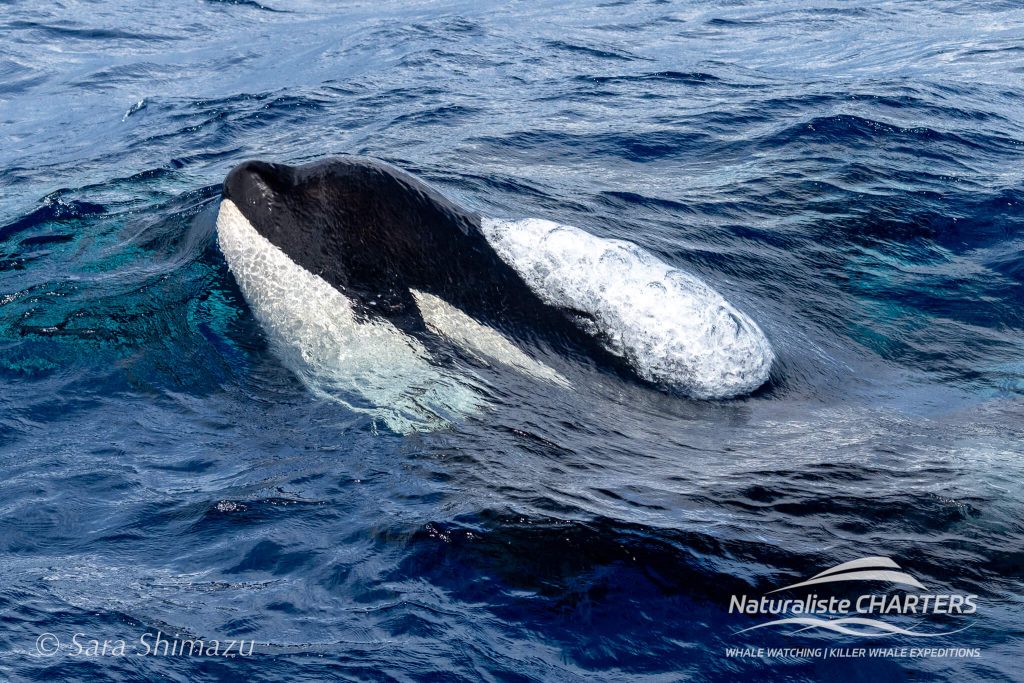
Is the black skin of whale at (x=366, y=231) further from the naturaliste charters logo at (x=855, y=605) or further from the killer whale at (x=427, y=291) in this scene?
the naturaliste charters logo at (x=855, y=605)

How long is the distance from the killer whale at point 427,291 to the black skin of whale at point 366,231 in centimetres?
1

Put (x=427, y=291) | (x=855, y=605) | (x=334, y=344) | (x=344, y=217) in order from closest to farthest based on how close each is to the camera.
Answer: (x=855, y=605)
(x=334, y=344)
(x=344, y=217)
(x=427, y=291)

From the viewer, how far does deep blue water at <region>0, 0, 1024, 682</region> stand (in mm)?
5320

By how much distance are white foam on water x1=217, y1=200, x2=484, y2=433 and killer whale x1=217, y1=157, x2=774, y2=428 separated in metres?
0.01

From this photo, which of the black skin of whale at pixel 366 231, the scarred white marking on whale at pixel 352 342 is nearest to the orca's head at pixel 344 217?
the black skin of whale at pixel 366 231

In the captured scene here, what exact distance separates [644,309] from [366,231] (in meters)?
2.35

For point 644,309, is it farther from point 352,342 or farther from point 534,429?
point 352,342

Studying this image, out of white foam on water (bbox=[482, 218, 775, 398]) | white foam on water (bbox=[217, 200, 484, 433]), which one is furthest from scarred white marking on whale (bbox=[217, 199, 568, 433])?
white foam on water (bbox=[482, 218, 775, 398])

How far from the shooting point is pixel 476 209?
29.6 ft

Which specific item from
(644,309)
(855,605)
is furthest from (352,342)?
(855,605)

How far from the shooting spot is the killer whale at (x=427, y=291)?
7793mm

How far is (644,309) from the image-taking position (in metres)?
8.40

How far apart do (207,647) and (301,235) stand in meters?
3.66

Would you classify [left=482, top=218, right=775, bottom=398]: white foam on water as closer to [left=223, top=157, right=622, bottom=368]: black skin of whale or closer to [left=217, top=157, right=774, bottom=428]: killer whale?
[left=217, top=157, right=774, bottom=428]: killer whale
